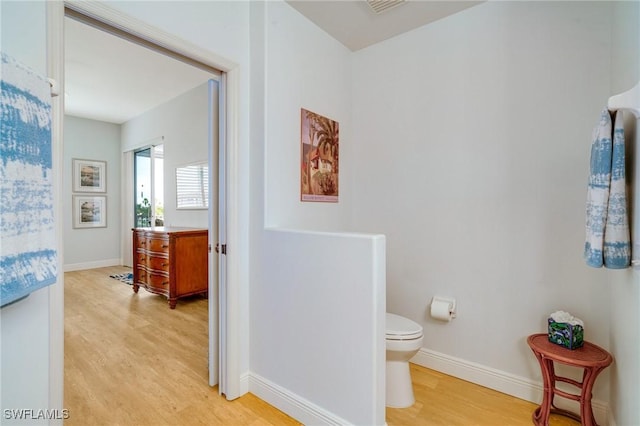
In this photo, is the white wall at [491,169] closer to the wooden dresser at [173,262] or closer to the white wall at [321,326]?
the white wall at [321,326]

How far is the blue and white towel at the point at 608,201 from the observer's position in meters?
1.23

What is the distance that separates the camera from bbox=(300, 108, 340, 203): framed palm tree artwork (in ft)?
7.23

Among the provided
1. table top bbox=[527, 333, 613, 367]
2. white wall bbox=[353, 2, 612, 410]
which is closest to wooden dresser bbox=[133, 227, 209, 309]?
white wall bbox=[353, 2, 612, 410]

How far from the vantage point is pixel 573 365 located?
148 centimetres

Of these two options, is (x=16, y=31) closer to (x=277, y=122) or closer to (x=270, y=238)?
(x=277, y=122)

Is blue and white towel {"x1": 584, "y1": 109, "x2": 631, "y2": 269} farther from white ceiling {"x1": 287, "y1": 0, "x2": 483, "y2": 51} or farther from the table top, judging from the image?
white ceiling {"x1": 287, "y1": 0, "x2": 483, "y2": 51}

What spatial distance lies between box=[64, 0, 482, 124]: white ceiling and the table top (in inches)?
83.8

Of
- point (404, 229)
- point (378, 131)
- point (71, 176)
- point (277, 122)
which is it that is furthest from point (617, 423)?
point (71, 176)

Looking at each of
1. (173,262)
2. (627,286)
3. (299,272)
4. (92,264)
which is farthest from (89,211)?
(627,286)

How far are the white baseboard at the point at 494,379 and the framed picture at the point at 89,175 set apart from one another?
6.14m

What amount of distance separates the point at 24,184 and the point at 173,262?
2.92 meters

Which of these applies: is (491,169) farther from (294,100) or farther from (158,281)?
(158,281)

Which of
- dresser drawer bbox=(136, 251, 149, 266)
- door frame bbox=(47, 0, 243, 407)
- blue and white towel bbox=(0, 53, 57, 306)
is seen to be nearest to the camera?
blue and white towel bbox=(0, 53, 57, 306)

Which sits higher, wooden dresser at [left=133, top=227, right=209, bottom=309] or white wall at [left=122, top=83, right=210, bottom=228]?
white wall at [left=122, top=83, right=210, bottom=228]
